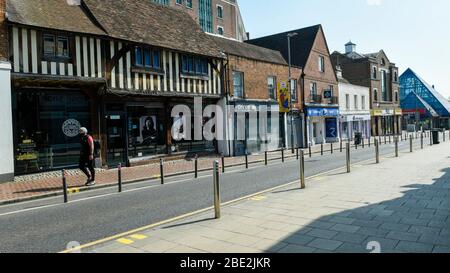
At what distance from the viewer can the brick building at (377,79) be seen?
45.9 m

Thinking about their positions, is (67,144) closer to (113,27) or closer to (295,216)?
(113,27)

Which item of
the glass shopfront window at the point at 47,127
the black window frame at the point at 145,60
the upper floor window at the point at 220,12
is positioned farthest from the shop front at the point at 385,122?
the glass shopfront window at the point at 47,127

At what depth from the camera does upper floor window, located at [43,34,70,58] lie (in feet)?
45.4

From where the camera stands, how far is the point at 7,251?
5305 millimetres

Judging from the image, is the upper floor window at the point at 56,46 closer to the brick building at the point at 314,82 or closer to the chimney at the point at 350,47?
the brick building at the point at 314,82

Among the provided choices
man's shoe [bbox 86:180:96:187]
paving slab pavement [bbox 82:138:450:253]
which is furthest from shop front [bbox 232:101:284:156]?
paving slab pavement [bbox 82:138:450:253]

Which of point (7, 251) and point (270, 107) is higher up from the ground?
point (270, 107)

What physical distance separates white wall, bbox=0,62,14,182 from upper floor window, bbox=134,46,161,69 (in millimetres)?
5919

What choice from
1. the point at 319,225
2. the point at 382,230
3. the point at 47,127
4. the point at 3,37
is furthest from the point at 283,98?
the point at 382,230

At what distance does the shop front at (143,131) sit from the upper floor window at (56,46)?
2834 mm

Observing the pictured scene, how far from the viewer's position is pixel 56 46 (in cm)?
1407

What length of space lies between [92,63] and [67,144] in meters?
3.64

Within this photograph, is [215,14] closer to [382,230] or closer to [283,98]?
[283,98]
